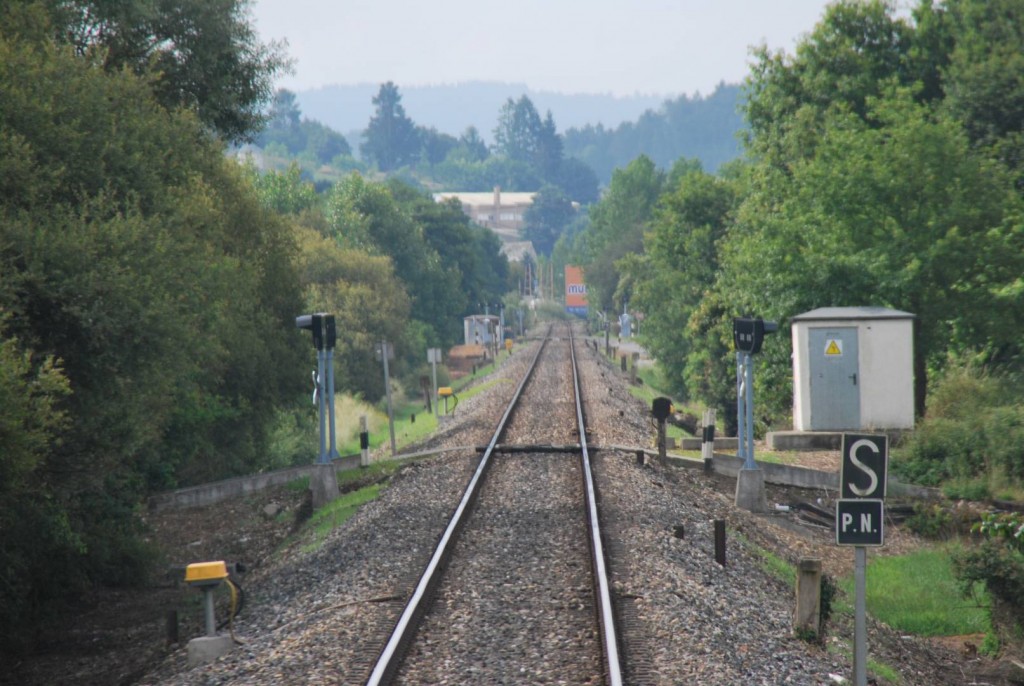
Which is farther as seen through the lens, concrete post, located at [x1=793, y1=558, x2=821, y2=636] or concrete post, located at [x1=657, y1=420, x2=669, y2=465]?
concrete post, located at [x1=657, y1=420, x2=669, y2=465]

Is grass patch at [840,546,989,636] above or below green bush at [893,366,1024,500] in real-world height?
below

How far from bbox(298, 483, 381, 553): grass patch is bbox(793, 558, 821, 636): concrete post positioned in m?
7.24

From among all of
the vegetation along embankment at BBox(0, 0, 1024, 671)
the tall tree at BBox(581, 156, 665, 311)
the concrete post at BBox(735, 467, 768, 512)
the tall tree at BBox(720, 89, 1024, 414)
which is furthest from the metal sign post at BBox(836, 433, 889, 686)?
the tall tree at BBox(581, 156, 665, 311)

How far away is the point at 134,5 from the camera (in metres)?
25.1

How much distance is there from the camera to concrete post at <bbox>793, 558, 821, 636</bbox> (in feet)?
36.9

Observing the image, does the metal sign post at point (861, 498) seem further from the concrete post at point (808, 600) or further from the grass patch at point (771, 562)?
the grass patch at point (771, 562)

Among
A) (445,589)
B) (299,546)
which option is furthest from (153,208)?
(445,589)

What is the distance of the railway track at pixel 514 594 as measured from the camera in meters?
9.50

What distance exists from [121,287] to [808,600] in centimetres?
1012

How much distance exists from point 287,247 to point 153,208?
12665 millimetres

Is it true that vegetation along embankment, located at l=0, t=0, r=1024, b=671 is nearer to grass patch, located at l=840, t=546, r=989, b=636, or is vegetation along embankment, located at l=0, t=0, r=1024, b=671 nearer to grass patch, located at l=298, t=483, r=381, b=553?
grass patch, located at l=840, t=546, r=989, b=636

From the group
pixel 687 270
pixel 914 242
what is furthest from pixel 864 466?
pixel 687 270

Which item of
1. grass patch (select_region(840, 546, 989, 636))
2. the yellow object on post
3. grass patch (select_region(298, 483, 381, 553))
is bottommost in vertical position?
grass patch (select_region(840, 546, 989, 636))

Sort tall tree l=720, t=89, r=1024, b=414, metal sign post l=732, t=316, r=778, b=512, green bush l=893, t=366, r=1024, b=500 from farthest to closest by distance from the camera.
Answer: tall tree l=720, t=89, r=1024, b=414
green bush l=893, t=366, r=1024, b=500
metal sign post l=732, t=316, r=778, b=512
